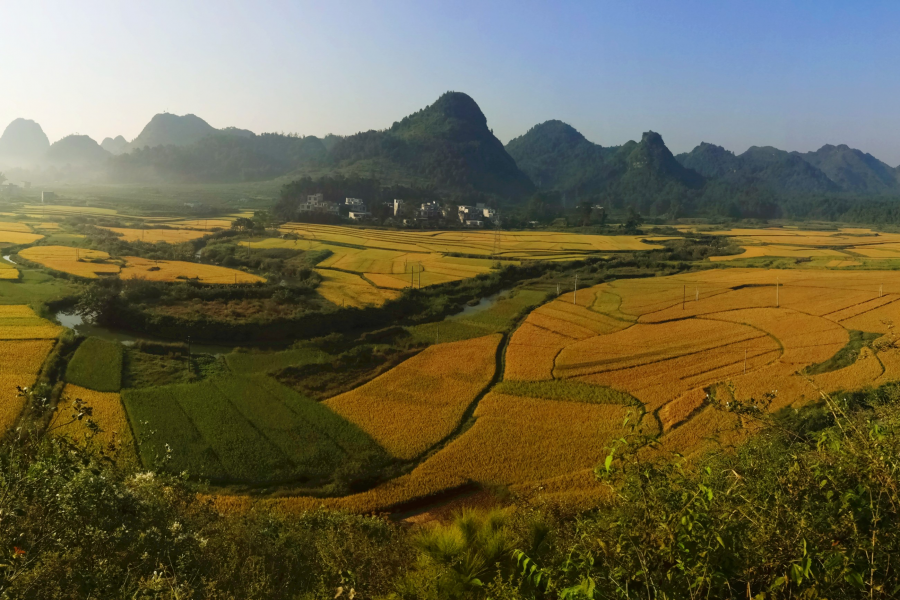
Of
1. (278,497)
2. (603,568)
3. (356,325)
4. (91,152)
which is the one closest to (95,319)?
(356,325)

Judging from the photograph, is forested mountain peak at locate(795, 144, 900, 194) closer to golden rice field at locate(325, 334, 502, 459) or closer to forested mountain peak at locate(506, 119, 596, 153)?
Result: forested mountain peak at locate(506, 119, 596, 153)

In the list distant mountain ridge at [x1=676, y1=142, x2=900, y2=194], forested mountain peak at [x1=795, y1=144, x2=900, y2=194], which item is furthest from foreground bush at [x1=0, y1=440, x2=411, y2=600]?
forested mountain peak at [x1=795, y1=144, x2=900, y2=194]

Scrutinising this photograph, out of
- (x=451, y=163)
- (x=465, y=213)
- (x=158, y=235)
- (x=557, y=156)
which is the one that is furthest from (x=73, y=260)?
(x=557, y=156)

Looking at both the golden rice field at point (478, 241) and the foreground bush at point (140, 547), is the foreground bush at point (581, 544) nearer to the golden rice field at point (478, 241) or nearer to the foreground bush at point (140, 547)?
the foreground bush at point (140, 547)

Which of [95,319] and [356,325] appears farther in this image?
[356,325]

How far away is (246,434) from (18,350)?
7060 millimetres

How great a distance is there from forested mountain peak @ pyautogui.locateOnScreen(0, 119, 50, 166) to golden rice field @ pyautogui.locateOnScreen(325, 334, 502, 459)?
119134mm

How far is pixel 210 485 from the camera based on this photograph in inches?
365

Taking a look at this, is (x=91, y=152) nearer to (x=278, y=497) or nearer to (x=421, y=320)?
(x=421, y=320)

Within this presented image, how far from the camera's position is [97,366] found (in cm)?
1347

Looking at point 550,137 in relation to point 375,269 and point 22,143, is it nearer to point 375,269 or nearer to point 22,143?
point 22,143

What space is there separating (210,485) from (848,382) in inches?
555

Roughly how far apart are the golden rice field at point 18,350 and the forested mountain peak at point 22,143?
111 metres

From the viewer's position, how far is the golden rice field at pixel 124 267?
2247cm
